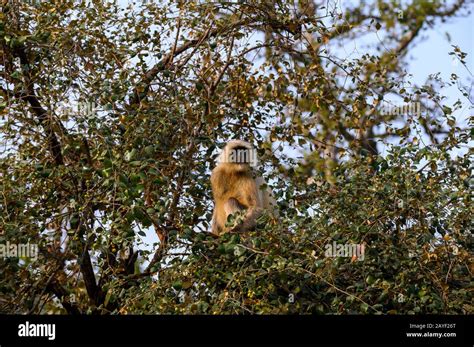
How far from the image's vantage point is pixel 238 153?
24.3 ft

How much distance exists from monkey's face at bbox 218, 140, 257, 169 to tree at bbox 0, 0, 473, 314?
0.38 ft

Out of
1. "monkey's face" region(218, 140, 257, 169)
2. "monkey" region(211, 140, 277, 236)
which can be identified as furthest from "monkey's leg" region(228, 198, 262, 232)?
"monkey's face" region(218, 140, 257, 169)

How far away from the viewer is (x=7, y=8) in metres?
6.95

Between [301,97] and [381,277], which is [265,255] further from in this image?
[301,97]

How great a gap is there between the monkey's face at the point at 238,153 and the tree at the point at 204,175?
12 cm

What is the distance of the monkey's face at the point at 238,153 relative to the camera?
714 cm

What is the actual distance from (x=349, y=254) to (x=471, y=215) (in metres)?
1.06

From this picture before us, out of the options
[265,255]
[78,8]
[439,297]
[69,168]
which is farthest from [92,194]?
[439,297]

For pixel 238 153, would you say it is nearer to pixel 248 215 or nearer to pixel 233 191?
pixel 248 215

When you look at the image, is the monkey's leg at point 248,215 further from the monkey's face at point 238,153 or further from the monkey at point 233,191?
the monkey's face at point 238,153

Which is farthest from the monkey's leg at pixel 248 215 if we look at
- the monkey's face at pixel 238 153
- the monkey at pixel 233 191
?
the monkey's face at pixel 238 153

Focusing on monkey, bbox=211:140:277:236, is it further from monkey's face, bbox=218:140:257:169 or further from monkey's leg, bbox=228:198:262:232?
monkey's face, bbox=218:140:257:169

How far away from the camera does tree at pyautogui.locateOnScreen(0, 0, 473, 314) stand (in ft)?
18.0

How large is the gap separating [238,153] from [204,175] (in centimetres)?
110
